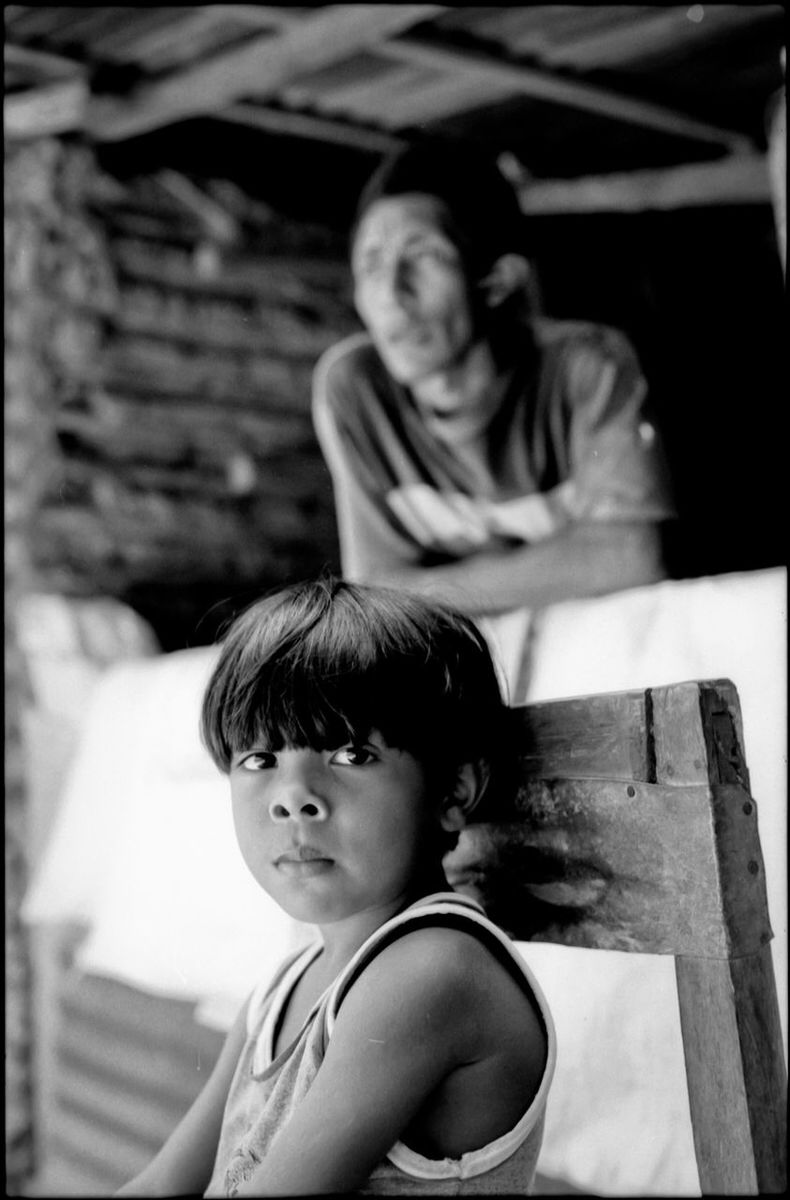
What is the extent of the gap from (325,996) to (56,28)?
82.2 inches

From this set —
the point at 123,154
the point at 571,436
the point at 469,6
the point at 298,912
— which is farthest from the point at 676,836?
the point at 123,154

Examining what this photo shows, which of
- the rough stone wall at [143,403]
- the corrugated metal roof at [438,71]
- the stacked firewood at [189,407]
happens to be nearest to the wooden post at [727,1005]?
the corrugated metal roof at [438,71]

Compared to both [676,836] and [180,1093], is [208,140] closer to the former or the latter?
[180,1093]

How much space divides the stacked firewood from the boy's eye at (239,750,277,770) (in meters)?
1.76

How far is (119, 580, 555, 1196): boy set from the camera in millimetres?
741

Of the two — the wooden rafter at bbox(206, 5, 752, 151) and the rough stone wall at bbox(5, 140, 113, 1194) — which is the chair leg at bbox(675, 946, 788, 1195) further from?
→ the rough stone wall at bbox(5, 140, 113, 1194)

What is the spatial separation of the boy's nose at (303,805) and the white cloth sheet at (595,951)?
36 cm

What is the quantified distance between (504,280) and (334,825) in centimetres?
152

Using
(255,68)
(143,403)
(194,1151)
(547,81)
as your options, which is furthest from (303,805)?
(143,403)

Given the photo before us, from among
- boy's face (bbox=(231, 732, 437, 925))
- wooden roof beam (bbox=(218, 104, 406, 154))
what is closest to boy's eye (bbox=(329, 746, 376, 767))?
boy's face (bbox=(231, 732, 437, 925))

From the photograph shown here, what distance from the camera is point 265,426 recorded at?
2846 mm

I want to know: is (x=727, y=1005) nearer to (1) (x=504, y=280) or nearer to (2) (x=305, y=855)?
(2) (x=305, y=855)

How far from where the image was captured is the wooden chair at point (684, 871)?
2.48 ft

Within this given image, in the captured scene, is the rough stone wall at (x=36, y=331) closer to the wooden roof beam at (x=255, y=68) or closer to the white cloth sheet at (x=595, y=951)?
the wooden roof beam at (x=255, y=68)
